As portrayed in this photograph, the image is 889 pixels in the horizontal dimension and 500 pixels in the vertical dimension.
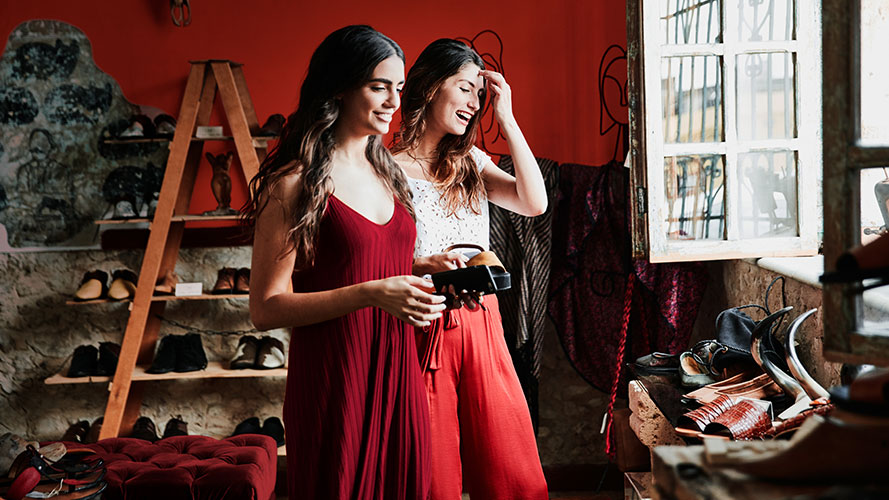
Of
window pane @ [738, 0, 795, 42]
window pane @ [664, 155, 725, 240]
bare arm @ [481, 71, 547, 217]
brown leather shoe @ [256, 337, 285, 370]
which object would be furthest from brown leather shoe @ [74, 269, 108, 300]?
window pane @ [738, 0, 795, 42]

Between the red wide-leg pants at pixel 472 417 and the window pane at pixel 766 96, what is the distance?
1.31 meters

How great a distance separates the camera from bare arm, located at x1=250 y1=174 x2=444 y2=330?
1.66 metres

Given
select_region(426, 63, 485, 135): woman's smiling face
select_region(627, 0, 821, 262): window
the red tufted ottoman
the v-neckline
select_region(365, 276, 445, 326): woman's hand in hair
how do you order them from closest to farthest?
select_region(365, 276, 445, 326): woman's hand in hair → the v-neckline → select_region(426, 63, 485, 135): woman's smiling face → the red tufted ottoman → select_region(627, 0, 821, 262): window

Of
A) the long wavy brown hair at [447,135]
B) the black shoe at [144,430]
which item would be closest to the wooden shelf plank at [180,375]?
the black shoe at [144,430]

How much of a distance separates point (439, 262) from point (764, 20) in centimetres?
156

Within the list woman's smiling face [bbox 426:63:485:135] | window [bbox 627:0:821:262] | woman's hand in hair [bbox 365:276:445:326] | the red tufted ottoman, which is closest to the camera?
woman's hand in hair [bbox 365:276:445:326]

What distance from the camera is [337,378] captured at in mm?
1737

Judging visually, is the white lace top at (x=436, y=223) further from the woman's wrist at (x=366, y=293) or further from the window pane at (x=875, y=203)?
the window pane at (x=875, y=203)

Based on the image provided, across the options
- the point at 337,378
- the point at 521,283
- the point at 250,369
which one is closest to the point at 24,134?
the point at 250,369

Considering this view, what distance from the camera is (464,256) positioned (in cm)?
225

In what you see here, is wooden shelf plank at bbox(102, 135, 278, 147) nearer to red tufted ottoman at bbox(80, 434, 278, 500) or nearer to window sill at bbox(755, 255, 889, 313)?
red tufted ottoman at bbox(80, 434, 278, 500)

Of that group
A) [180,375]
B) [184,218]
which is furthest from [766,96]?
[180,375]

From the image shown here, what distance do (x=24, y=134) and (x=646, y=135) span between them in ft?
10.0

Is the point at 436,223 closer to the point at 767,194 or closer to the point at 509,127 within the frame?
the point at 509,127
